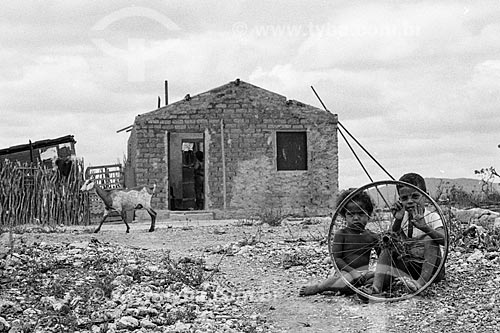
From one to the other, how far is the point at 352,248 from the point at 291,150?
485 inches

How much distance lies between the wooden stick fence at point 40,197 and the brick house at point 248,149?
2.14 m

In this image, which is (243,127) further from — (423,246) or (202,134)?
(423,246)

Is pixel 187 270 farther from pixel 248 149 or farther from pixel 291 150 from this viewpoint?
pixel 291 150

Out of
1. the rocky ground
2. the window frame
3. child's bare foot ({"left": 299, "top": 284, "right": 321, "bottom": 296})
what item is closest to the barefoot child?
child's bare foot ({"left": 299, "top": 284, "right": 321, "bottom": 296})

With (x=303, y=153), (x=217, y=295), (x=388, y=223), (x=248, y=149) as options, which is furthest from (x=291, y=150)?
(x=217, y=295)

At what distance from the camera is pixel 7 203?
48.4 feet

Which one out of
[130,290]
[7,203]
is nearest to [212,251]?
[130,290]

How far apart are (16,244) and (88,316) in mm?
3814

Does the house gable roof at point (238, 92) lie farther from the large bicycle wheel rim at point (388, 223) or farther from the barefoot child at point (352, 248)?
the barefoot child at point (352, 248)

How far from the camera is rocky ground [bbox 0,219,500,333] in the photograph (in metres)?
5.70

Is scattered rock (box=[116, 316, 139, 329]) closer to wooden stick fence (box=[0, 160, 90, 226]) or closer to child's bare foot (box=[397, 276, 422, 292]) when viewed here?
child's bare foot (box=[397, 276, 422, 292])

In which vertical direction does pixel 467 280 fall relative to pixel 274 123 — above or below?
below

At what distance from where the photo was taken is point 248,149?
1844cm

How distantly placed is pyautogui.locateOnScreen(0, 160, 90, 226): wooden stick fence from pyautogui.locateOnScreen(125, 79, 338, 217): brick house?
214 centimetres
